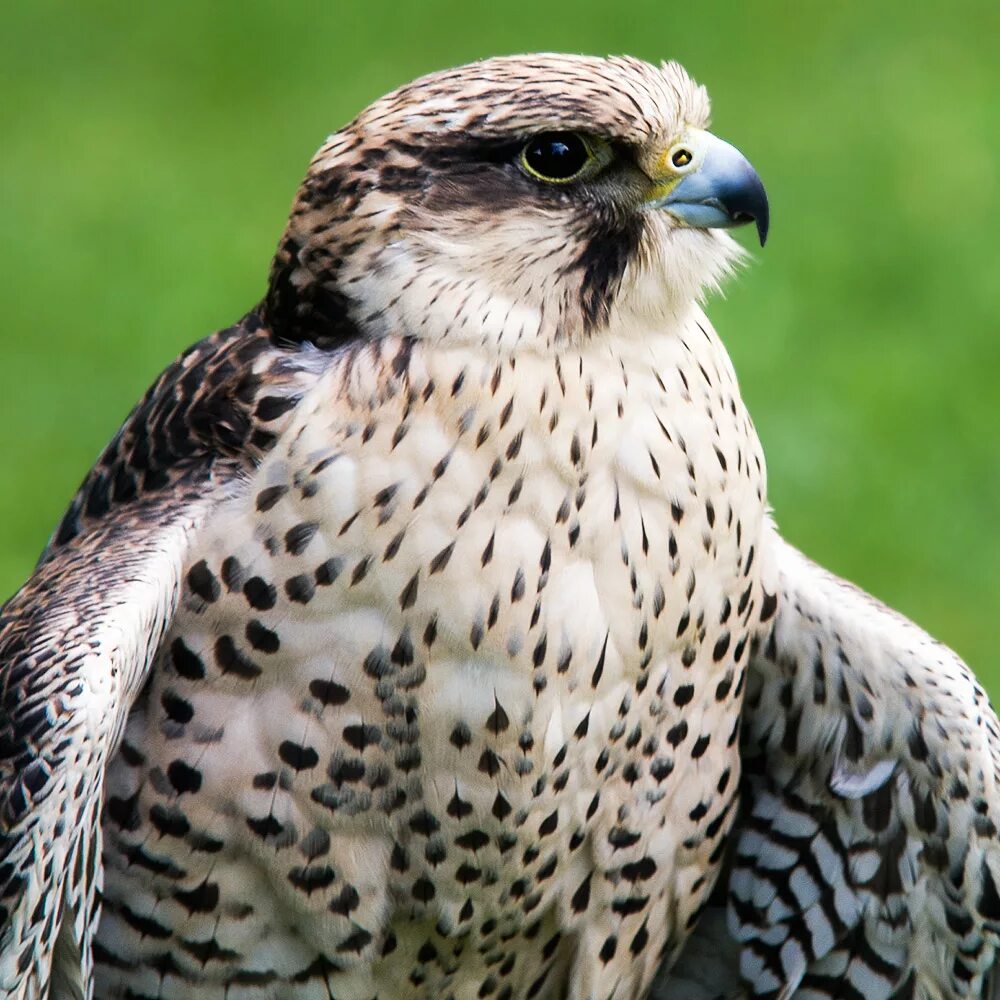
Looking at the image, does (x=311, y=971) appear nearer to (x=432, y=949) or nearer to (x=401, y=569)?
(x=432, y=949)

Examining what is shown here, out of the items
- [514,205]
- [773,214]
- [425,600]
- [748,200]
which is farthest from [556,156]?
[773,214]

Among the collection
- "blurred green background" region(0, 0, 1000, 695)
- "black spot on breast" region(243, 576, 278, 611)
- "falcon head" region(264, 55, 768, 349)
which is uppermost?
"falcon head" region(264, 55, 768, 349)

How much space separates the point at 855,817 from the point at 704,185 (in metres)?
1.42

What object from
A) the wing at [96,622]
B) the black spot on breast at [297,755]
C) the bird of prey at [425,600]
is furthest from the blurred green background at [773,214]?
the black spot on breast at [297,755]

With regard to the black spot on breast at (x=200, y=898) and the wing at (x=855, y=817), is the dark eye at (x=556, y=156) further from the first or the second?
the black spot on breast at (x=200, y=898)

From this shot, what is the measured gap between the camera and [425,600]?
350cm

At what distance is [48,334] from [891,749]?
559cm

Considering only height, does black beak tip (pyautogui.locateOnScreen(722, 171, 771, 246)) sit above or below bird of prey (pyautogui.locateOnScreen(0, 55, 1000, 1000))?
above

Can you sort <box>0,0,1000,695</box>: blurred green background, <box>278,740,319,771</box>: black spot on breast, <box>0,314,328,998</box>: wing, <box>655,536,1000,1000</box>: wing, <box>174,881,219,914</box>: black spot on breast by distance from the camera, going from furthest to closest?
<box>0,0,1000,695</box>: blurred green background
<box>655,536,1000,1000</box>: wing
<box>174,881,219,914</box>: black spot on breast
<box>278,740,319,771</box>: black spot on breast
<box>0,314,328,998</box>: wing

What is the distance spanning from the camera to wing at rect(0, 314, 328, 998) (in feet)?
11.0

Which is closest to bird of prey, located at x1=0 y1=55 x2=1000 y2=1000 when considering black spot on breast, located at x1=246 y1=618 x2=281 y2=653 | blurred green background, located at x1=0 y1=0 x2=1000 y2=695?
black spot on breast, located at x1=246 y1=618 x2=281 y2=653

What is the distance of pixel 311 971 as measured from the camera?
3791mm

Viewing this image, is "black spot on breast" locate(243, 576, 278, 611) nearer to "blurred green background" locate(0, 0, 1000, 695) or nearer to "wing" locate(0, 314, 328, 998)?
"wing" locate(0, 314, 328, 998)

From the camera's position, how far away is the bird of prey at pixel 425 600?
3.46m
